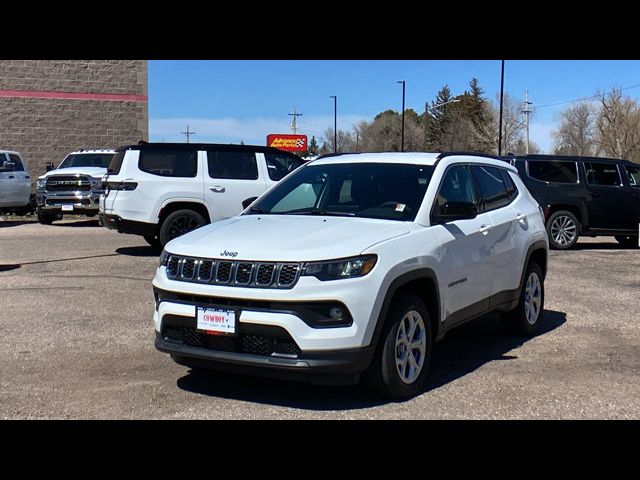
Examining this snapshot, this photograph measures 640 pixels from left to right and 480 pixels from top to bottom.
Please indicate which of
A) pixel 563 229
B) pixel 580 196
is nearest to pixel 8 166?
pixel 563 229

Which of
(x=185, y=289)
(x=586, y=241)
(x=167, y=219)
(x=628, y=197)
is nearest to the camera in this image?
(x=185, y=289)

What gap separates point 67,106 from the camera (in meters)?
28.7

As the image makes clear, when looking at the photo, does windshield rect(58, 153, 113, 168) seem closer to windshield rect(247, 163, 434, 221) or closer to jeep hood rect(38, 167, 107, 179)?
jeep hood rect(38, 167, 107, 179)

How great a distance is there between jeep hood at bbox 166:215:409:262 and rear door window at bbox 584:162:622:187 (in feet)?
36.2

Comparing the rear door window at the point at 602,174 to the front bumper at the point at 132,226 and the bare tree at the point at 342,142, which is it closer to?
the front bumper at the point at 132,226

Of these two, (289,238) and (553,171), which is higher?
(553,171)

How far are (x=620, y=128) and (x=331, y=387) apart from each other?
223 feet

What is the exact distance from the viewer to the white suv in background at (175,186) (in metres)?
12.1

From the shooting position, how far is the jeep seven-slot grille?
4641mm

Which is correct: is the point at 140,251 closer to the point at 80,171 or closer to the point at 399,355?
the point at 80,171
